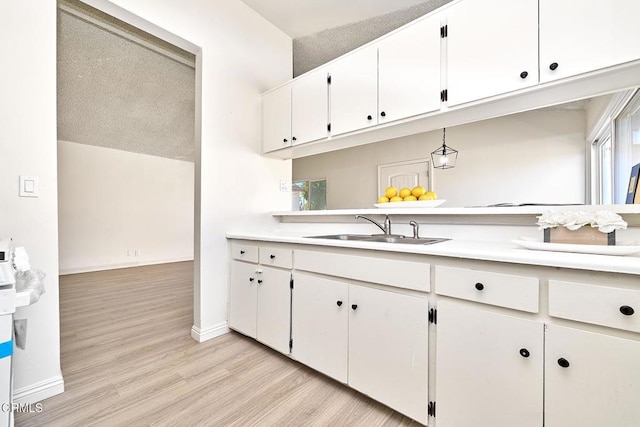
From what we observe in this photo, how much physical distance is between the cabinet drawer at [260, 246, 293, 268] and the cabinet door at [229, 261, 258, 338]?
147mm

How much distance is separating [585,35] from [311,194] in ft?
17.0

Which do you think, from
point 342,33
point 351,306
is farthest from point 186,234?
point 351,306

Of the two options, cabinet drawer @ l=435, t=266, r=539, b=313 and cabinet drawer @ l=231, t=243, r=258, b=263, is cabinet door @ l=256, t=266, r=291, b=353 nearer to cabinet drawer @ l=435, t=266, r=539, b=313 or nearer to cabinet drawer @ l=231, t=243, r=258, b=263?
cabinet drawer @ l=231, t=243, r=258, b=263

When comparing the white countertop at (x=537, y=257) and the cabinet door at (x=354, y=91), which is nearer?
the white countertop at (x=537, y=257)

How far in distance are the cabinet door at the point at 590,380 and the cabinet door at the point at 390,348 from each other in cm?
43

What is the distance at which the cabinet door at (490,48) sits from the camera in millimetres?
1333

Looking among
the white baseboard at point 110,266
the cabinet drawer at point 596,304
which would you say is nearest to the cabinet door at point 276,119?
the cabinet drawer at point 596,304

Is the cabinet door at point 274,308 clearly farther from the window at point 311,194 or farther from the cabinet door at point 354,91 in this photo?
the window at point 311,194

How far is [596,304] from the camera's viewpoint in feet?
2.86

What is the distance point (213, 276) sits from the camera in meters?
2.27

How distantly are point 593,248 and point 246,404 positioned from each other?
5.57ft

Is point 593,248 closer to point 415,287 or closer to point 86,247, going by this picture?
point 415,287

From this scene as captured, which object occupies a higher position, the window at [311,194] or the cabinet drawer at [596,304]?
the window at [311,194]

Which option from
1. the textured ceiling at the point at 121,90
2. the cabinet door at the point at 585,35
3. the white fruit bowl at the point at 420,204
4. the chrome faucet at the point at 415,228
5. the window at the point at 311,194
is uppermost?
the textured ceiling at the point at 121,90
